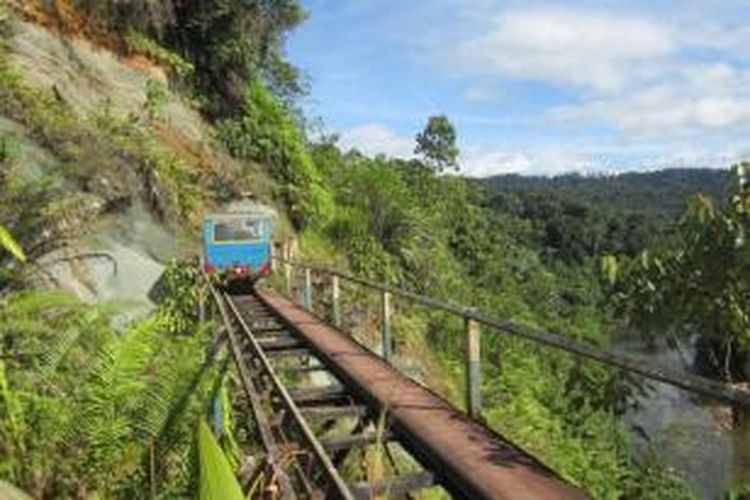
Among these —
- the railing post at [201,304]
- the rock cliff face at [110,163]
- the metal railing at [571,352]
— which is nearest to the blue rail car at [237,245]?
the rock cliff face at [110,163]

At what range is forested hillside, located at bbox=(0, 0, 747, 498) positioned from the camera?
6234 millimetres

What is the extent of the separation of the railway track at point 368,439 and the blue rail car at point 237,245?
11134 millimetres

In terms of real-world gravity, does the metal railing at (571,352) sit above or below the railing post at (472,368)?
above

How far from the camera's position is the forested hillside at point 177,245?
623cm

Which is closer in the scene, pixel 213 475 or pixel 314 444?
pixel 213 475

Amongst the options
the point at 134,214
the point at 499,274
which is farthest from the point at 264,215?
the point at 499,274

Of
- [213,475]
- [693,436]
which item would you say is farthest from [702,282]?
[213,475]

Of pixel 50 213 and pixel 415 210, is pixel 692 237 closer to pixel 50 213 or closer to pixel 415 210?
pixel 50 213

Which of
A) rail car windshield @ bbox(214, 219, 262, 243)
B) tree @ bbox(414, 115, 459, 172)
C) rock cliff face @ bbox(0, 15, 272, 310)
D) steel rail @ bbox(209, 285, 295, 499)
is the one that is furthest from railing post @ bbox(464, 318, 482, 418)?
tree @ bbox(414, 115, 459, 172)

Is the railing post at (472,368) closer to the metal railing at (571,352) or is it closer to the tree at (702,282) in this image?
the metal railing at (571,352)

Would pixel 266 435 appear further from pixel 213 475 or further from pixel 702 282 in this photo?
pixel 213 475

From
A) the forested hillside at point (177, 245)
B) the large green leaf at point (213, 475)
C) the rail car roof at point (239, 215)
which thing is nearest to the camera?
the large green leaf at point (213, 475)

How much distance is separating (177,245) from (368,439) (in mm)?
16293

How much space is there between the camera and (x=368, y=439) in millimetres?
7734
